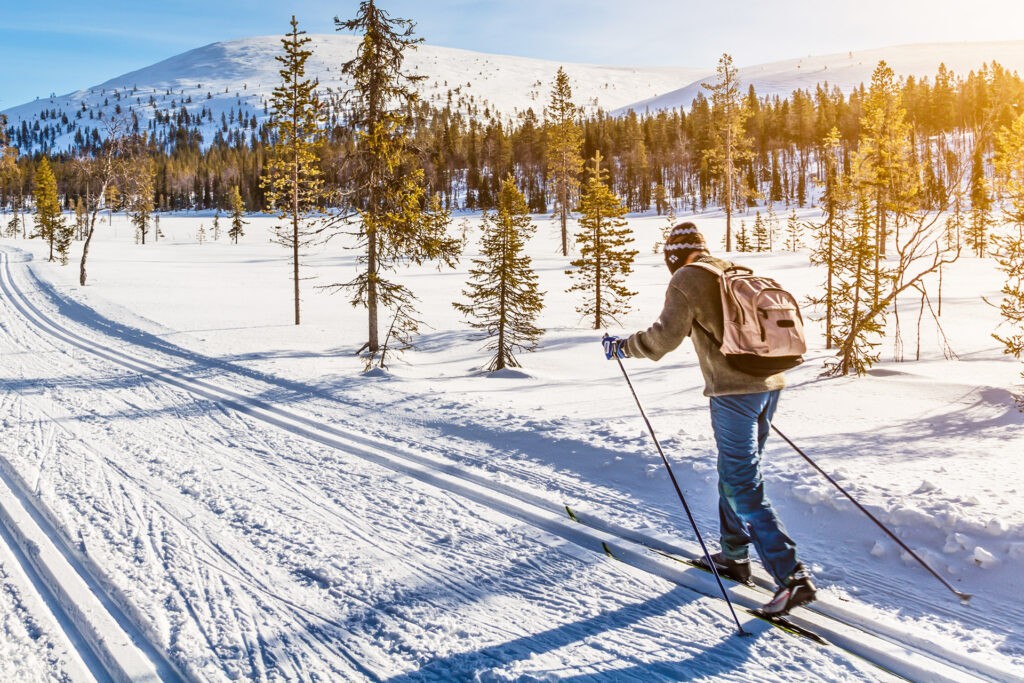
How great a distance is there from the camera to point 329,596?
3.93 meters

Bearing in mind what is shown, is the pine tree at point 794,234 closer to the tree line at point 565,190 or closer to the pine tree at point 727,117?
the tree line at point 565,190

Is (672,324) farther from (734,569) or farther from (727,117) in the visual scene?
(727,117)

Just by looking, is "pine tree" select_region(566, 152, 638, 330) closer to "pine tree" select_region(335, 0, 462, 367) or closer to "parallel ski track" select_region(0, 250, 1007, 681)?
"pine tree" select_region(335, 0, 462, 367)

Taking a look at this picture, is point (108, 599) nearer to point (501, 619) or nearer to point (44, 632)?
point (44, 632)

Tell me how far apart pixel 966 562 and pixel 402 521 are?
3.99 meters

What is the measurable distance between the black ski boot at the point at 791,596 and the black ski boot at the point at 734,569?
37cm

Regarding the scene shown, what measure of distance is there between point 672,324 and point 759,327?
486 mm

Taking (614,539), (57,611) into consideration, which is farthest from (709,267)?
(57,611)

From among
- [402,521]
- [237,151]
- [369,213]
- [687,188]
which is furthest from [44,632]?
[237,151]

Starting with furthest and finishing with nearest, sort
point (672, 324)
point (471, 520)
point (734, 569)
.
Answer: point (471, 520) < point (734, 569) < point (672, 324)

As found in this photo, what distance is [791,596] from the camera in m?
3.56

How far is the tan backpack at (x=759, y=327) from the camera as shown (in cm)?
344

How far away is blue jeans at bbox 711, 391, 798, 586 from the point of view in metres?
3.62

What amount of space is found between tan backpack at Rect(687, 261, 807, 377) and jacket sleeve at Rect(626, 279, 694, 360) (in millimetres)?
225
